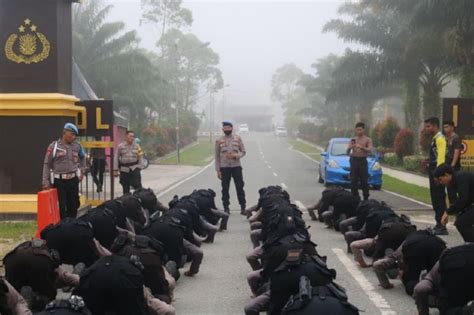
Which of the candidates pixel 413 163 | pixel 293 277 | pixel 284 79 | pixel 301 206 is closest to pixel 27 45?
pixel 301 206

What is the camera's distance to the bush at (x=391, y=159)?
31.1 meters

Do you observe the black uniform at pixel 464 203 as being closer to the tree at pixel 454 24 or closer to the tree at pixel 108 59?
the tree at pixel 454 24

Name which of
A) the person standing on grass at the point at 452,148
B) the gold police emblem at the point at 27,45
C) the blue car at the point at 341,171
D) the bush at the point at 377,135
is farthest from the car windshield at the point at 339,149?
the bush at the point at 377,135

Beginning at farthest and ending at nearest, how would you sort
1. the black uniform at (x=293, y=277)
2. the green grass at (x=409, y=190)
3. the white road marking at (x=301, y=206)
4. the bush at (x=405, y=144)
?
the bush at (x=405, y=144), the green grass at (x=409, y=190), the white road marking at (x=301, y=206), the black uniform at (x=293, y=277)

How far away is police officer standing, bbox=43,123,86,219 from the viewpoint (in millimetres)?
10070

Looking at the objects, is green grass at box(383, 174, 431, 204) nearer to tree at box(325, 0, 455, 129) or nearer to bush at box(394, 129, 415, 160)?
bush at box(394, 129, 415, 160)

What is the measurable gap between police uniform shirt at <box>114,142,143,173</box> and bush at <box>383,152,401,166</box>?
19.9m

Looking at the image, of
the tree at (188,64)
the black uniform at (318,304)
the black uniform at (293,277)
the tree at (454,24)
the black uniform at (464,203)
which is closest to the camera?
the black uniform at (318,304)

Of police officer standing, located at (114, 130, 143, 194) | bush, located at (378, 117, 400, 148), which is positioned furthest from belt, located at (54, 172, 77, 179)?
bush, located at (378, 117, 400, 148)

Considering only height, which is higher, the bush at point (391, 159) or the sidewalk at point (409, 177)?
the bush at point (391, 159)

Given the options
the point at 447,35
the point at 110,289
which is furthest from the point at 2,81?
the point at 447,35

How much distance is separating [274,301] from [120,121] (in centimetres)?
3551

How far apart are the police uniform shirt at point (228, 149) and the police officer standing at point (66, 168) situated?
3378 mm

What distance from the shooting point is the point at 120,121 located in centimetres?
3966
